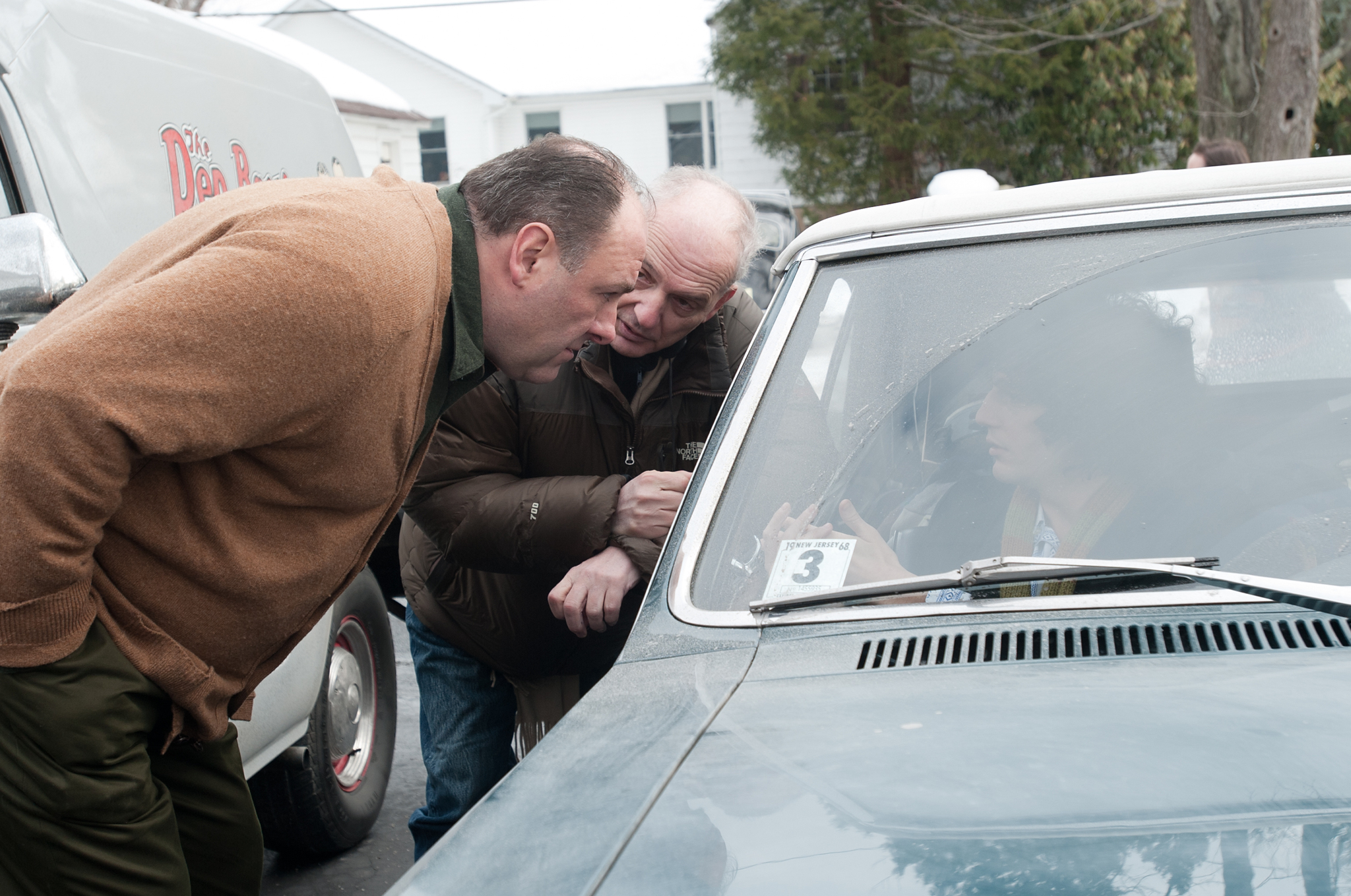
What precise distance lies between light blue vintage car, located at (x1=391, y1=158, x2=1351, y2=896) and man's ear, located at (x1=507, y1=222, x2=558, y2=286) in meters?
0.40

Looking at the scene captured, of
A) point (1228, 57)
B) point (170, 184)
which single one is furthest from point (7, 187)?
point (1228, 57)

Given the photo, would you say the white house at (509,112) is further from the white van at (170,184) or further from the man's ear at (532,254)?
the man's ear at (532,254)

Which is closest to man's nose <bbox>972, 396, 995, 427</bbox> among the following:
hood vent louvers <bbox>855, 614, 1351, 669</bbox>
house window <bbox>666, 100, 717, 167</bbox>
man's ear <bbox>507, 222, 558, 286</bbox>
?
hood vent louvers <bbox>855, 614, 1351, 669</bbox>

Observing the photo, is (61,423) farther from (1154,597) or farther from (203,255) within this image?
(1154,597)

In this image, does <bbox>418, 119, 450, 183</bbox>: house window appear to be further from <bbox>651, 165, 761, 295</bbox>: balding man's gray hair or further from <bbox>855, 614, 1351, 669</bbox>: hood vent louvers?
<bbox>855, 614, 1351, 669</bbox>: hood vent louvers

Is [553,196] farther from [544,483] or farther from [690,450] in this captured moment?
[690,450]

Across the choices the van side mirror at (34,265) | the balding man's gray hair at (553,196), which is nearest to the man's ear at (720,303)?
the balding man's gray hair at (553,196)

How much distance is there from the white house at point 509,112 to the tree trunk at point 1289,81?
1941cm

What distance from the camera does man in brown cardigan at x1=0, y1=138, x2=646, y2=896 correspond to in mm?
1511

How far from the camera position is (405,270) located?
1.70 m

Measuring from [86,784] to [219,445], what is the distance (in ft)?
1.73

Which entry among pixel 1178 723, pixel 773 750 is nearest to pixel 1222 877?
pixel 1178 723

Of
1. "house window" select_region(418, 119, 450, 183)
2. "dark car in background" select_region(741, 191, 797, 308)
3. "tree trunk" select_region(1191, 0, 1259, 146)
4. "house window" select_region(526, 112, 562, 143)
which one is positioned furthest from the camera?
"house window" select_region(418, 119, 450, 183)

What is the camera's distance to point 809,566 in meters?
1.86
